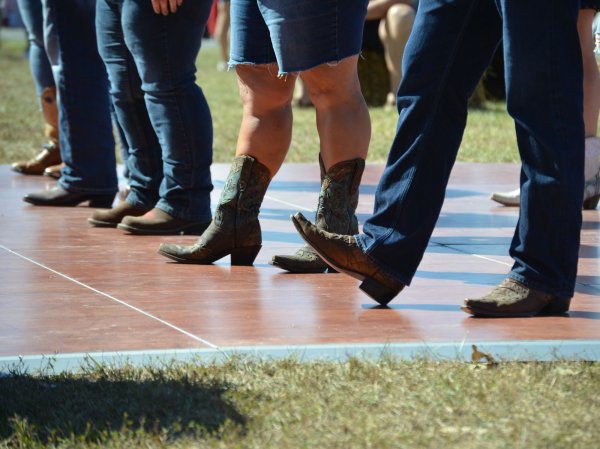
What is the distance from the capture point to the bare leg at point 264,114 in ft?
15.3

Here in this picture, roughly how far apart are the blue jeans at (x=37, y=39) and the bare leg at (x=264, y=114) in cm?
323

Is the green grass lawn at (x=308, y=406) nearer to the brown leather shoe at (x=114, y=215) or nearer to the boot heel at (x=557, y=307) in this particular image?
the boot heel at (x=557, y=307)

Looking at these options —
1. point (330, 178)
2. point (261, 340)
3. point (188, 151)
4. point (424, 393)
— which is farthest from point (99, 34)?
point (424, 393)

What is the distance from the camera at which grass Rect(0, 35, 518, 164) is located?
9.42m

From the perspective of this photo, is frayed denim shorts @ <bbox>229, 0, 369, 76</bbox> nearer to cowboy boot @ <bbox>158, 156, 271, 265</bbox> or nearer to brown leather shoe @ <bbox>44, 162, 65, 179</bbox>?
cowboy boot @ <bbox>158, 156, 271, 265</bbox>

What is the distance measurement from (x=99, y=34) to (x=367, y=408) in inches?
128

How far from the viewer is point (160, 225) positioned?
5527 millimetres

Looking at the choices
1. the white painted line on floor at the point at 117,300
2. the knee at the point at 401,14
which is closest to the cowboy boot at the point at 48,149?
the white painted line on floor at the point at 117,300

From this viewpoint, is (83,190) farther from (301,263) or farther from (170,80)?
(301,263)

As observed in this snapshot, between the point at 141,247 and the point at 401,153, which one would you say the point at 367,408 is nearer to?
the point at 401,153

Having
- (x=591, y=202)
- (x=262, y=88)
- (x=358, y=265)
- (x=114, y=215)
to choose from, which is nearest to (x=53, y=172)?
(x=114, y=215)

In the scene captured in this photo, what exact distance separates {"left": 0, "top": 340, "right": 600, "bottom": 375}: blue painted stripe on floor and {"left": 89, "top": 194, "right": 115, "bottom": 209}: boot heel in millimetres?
3183

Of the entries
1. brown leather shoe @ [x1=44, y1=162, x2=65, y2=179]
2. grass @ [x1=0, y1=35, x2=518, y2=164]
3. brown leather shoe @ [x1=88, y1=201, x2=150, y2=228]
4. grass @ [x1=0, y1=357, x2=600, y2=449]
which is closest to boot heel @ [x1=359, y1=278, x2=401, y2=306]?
grass @ [x1=0, y1=357, x2=600, y2=449]

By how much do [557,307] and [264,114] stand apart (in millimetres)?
1365
